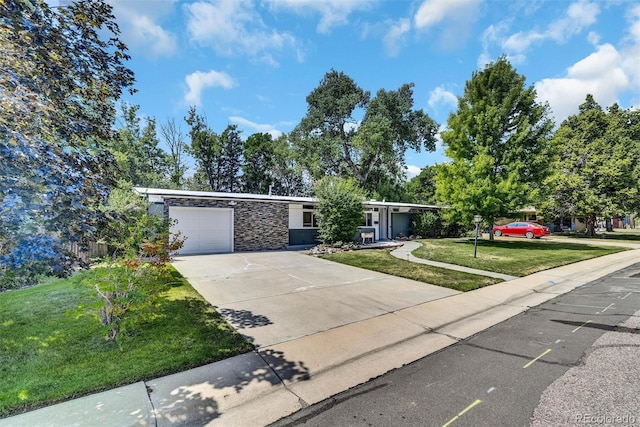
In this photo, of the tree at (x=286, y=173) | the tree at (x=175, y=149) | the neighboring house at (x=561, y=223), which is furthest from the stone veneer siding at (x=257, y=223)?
the neighboring house at (x=561, y=223)

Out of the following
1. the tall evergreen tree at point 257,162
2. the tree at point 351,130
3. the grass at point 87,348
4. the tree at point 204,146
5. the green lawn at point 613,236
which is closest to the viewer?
the grass at point 87,348

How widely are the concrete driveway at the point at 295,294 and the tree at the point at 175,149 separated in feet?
80.0

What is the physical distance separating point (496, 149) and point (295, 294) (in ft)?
55.2

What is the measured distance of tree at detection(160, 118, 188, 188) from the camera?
104ft

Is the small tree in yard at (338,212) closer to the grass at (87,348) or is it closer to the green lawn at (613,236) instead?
the grass at (87,348)

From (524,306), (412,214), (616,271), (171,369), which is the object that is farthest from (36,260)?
(412,214)

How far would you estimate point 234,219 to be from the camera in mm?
14961

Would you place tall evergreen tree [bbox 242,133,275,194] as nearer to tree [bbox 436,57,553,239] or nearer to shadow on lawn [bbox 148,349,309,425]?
tree [bbox 436,57,553,239]

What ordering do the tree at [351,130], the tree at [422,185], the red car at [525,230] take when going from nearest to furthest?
the red car at [525,230] < the tree at [351,130] < the tree at [422,185]

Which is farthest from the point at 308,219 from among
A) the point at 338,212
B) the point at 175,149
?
the point at 175,149

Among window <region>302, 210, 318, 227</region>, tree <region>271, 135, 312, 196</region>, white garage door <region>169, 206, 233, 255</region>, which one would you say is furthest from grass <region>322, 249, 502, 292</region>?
tree <region>271, 135, 312, 196</region>

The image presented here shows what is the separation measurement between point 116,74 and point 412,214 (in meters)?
22.4

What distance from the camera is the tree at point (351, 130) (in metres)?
31.1

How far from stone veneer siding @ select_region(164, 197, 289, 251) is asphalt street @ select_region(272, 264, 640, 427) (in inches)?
488
